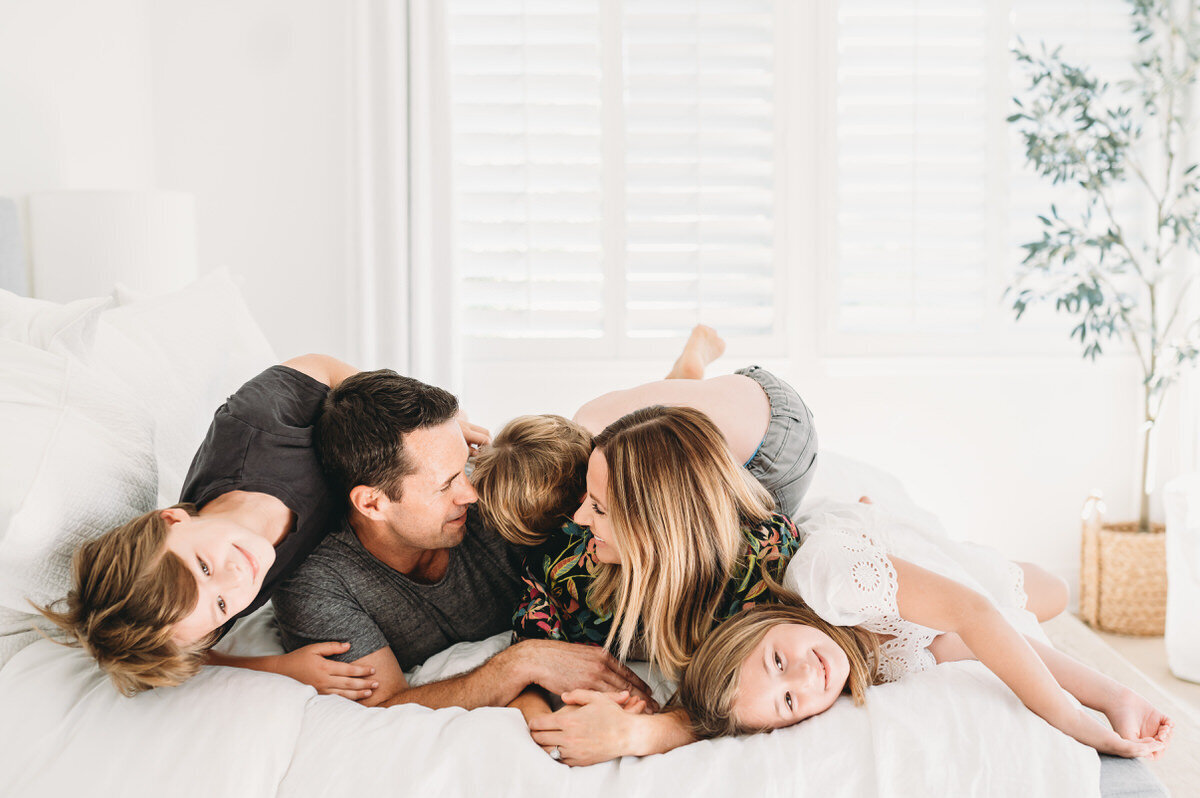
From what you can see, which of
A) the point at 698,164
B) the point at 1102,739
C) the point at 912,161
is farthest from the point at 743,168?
the point at 1102,739

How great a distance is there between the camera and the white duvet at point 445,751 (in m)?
0.98

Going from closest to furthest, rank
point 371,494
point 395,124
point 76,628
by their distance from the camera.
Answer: point 76,628 → point 371,494 → point 395,124

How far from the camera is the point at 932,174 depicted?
2.96 meters

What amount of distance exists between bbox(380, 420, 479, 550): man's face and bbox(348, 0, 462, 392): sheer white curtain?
1522 millimetres

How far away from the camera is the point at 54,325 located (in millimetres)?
1318

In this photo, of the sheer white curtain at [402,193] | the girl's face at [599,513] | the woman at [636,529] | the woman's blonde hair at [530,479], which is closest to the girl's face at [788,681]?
the woman at [636,529]

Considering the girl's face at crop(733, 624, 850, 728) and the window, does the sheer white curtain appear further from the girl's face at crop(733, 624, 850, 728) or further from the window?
the girl's face at crop(733, 624, 850, 728)

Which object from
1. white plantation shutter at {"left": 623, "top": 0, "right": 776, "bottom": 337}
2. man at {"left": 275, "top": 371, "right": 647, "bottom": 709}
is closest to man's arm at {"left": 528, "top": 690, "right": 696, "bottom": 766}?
man at {"left": 275, "top": 371, "right": 647, "bottom": 709}

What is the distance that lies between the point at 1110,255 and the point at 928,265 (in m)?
0.57

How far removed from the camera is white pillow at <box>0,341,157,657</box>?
41.9 inches

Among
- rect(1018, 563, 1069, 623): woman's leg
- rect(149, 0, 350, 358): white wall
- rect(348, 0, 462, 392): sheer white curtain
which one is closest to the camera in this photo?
rect(1018, 563, 1069, 623): woman's leg

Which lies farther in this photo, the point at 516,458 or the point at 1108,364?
the point at 1108,364

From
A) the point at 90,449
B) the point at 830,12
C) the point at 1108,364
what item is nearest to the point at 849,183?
the point at 830,12

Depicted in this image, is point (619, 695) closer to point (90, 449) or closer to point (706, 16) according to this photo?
point (90, 449)
